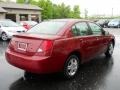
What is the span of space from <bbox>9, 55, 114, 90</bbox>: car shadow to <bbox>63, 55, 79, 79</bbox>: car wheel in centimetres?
14

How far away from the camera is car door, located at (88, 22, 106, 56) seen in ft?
22.4

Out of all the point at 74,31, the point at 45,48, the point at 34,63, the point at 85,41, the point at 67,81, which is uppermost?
the point at 74,31

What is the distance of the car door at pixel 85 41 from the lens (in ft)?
20.0

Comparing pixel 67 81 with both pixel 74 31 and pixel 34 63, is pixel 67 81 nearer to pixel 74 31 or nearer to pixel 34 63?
pixel 34 63

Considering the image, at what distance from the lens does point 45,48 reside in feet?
16.7

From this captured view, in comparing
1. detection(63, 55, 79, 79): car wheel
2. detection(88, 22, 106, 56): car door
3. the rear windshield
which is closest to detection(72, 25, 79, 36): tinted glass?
the rear windshield

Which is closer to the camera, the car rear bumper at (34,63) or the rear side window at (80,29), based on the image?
the car rear bumper at (34,63)

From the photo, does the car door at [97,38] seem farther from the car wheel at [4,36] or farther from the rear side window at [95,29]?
the car wheel at [4,36]

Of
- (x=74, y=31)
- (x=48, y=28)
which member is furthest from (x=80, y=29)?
(x=48, y=28)

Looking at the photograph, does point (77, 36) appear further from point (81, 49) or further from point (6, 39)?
point (6, 39)

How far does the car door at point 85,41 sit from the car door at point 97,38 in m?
0.22

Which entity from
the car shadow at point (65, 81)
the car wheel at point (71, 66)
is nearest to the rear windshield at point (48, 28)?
the car wheel at point (71, 66)

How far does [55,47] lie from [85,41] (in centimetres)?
134

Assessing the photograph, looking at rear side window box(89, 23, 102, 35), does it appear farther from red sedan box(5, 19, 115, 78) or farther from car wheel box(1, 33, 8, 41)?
car wheel box(1, 33, 8, 41)
